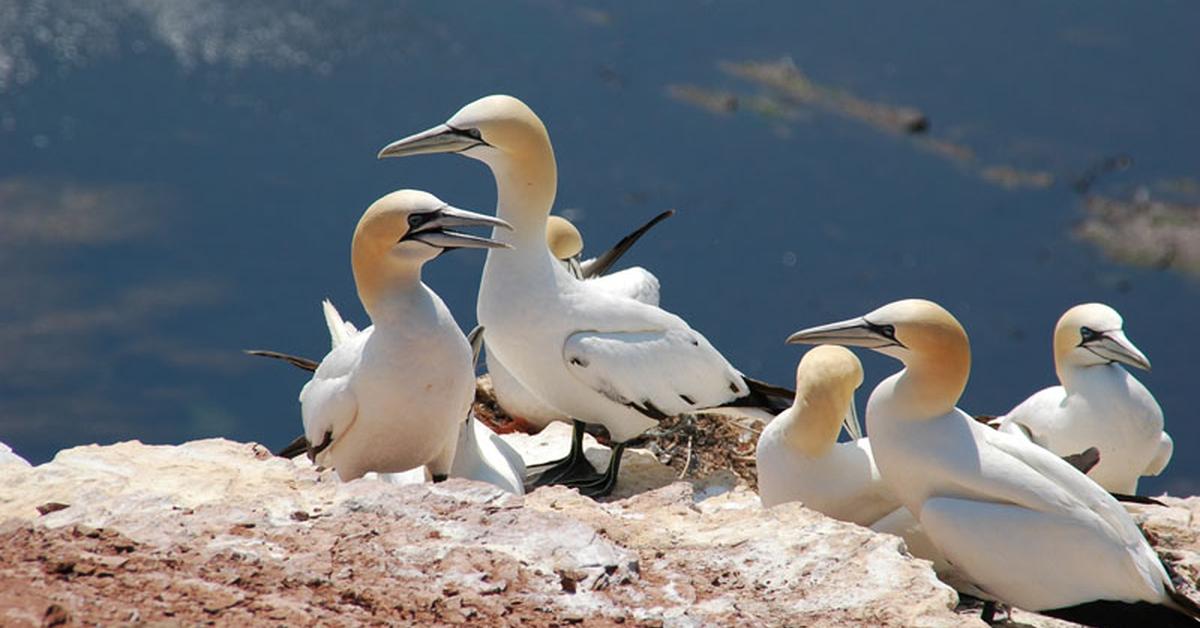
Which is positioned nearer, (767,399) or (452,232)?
(452,232)

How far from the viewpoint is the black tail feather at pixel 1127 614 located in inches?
140

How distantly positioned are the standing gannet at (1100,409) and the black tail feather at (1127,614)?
70.4 inches

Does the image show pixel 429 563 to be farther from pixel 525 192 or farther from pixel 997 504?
pixel 525 192

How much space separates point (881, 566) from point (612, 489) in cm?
223

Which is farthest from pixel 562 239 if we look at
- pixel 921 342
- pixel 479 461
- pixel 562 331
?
pixel 921 342

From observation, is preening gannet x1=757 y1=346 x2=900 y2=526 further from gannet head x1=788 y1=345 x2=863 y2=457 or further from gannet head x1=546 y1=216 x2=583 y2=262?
gannet head x1=546 y1=216 x2=583 y2=262

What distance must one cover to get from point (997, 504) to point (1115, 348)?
6.99 ft

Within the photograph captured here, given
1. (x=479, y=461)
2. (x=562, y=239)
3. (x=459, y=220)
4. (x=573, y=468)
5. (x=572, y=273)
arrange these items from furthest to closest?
(x=562, y=239) < (x=572, y=273) < (x=573, y=468) < (x=479, y=461) < (x=459, y=220)

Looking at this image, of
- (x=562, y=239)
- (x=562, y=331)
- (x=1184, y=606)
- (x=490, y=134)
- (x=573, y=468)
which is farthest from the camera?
(x=562, y=239)

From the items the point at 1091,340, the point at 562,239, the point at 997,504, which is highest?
the point at 562,239

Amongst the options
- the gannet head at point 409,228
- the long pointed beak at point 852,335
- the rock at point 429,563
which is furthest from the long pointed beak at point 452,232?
the rock at point 429,563

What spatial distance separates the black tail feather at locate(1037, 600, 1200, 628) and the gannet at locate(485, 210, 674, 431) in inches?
95.7

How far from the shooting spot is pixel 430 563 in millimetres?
2844

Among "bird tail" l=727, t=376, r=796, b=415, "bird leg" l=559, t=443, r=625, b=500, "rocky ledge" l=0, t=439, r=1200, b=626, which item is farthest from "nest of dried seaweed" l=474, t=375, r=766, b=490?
"rocky ledge" l=0, t=439, r=1200, b=626
